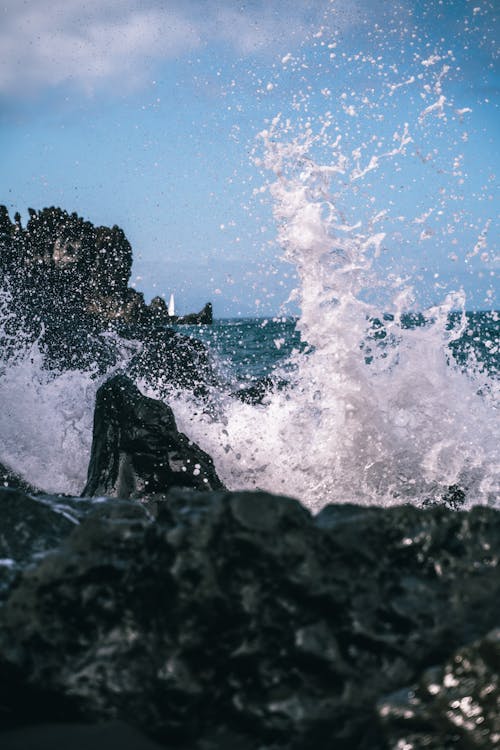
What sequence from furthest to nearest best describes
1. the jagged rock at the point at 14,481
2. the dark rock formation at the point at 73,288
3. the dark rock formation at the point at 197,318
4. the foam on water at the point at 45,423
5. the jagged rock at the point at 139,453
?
the dark rock formation at the point at 197,318, the dark rock formation at the point at 73,288, the foam on water at the point at 45,423, the jagged rock at the point at 14,481, the jagged rock at the point at 139,453

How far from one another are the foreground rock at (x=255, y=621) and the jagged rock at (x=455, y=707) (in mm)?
18

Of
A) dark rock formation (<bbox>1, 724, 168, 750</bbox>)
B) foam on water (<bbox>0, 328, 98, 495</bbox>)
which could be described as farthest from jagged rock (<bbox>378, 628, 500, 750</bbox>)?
foam on water (<bbox>0, 328, 98, 495</bbox>)

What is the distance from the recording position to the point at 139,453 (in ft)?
15.0

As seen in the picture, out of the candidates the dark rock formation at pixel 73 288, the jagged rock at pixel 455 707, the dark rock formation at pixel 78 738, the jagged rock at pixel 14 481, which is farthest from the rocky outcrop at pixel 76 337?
the jagged rock at pixel 455 707

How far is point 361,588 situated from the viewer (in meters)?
1.58

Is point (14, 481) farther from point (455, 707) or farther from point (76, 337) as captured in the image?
point (76, 337)

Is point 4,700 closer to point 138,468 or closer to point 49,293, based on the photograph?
point 138,468

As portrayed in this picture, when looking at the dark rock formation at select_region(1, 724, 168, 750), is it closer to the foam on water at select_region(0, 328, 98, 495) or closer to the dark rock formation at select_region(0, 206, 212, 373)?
the foam on water at select_region(0, 328, 98, 495)

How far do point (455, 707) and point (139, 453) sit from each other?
3.46 metres

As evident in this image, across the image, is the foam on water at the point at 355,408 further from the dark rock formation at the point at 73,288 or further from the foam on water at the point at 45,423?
the dark rock formation at the point at 73,288

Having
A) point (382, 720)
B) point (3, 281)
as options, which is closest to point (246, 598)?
point (382, 720)

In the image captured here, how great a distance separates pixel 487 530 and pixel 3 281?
35.3 feet

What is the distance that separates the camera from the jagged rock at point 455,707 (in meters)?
1.29

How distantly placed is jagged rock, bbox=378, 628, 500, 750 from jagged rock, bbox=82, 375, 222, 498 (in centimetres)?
320
